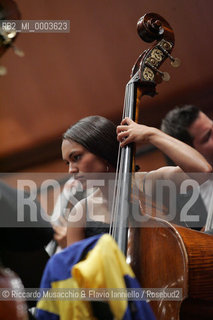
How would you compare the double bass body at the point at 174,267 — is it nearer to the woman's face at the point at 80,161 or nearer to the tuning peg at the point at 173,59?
the woman's face at the point at 80,161

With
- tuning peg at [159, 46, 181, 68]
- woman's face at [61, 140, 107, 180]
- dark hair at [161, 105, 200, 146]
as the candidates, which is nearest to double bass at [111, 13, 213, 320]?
woman's face at [61, 140, 107, 180]

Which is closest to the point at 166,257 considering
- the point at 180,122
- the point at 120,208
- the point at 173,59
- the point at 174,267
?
the point at 174,267

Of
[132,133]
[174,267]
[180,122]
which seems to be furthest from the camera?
[180,122]

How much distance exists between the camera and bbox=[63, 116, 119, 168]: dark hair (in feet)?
4.41

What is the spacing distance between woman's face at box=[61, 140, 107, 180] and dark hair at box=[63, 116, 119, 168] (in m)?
0.01

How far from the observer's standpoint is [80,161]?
1325mm

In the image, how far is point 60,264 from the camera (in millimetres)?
979

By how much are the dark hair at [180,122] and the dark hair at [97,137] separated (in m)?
0.41

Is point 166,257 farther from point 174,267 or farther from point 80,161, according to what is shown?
point 80,161

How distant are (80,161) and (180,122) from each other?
0.58m

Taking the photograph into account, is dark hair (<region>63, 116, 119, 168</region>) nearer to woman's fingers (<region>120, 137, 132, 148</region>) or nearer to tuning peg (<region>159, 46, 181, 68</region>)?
woman's fingers (<region>120, 137, 132, 148</region>)

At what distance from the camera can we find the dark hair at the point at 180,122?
5.66ft

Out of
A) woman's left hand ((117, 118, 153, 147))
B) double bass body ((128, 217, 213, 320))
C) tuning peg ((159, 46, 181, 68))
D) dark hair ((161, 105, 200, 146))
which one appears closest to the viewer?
double bass body ((128, 217, 213, 320))

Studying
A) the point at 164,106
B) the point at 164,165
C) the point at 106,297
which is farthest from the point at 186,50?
the point at 106,297
